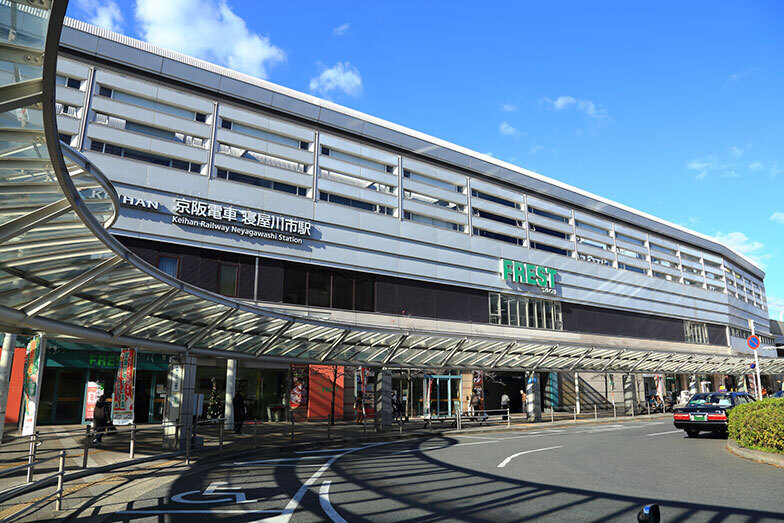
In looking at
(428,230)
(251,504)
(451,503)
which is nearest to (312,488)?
(251,504)

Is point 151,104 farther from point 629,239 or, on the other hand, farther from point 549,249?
point 629,239

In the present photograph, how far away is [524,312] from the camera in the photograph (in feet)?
124

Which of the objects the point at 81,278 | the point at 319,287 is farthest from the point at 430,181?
the point at 81,278

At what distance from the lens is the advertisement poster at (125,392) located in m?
14.5

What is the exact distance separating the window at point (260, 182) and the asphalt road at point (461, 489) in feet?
53.5

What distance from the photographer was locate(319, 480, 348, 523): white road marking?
22.9 ft

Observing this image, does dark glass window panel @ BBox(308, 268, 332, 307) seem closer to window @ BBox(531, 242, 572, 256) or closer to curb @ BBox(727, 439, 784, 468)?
Result: window @ BBox(531, 242, 572, 256)

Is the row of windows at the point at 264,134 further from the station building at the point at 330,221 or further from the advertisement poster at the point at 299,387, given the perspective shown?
the advertisement poster at the point at 299,387

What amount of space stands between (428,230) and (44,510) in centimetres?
2695

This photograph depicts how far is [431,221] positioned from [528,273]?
29.2 ft

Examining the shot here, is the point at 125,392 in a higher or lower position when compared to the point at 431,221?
lower

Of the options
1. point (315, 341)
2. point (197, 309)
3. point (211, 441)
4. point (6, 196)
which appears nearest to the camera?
point (6, 196)

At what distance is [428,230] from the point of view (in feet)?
108

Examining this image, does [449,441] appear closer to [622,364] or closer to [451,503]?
[451,503]
